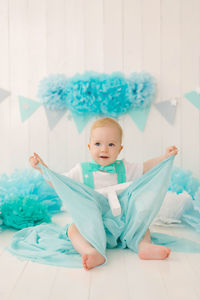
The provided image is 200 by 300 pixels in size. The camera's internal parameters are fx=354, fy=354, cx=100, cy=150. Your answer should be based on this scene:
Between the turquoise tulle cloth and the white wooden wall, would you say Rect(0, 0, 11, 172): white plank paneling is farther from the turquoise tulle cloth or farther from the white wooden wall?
the turquoise tulle cloth

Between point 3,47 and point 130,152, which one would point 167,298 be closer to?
point 130,152

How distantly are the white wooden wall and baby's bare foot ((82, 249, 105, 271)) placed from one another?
133cm

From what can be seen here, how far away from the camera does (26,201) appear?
1992mm

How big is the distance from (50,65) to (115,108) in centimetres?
60

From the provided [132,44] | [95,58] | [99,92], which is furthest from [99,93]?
[132,44]

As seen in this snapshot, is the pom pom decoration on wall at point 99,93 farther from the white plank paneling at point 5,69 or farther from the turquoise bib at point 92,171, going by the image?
the turquoise bib at point 92,171

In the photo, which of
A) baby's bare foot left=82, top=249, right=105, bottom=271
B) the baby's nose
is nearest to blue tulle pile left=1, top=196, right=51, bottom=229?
the baby's nose

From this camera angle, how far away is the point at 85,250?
143 centimetres

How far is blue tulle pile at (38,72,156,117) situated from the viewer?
8.25ft

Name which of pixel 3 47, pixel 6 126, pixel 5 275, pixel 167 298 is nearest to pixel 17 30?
pixel 3 47

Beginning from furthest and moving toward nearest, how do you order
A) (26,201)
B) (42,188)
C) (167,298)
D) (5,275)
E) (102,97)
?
(102,97), (42,188), (26,201), (5,275), (167,298)

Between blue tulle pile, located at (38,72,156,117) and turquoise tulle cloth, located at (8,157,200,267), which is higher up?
blue tulle pile, located at (38,72,156,117)

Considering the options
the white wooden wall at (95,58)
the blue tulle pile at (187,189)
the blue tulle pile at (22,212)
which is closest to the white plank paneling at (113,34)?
the white wooden wall at (95,58)

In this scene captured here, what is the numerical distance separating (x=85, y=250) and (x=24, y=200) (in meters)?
0.68
